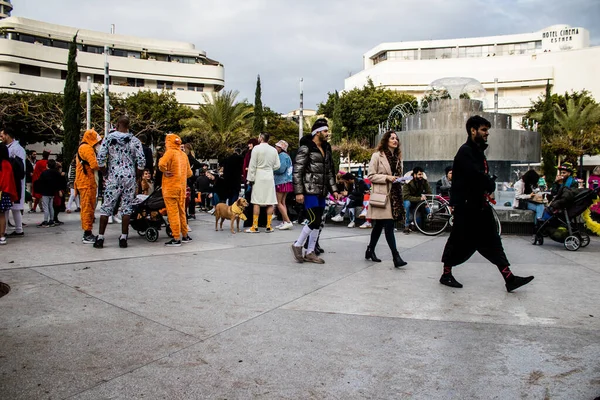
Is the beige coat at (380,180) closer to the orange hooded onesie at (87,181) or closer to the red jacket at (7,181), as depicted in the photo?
the orange hooded onesie at (87,181)

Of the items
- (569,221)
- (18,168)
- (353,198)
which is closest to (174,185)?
(18,168)

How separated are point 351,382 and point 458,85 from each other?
62.1 ft

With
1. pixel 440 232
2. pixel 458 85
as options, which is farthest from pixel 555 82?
pixel 440 232

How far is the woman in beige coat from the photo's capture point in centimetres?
673

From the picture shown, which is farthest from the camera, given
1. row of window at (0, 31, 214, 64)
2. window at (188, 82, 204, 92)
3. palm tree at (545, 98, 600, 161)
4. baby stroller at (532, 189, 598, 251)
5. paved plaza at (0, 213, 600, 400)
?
window at (188, 82, 204, 92)

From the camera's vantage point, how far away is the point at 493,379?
117 inches

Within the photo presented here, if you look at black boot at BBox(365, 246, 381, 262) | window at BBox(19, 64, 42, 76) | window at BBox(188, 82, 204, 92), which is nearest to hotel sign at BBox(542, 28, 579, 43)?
window at BBox(188, 82, 204, 92)

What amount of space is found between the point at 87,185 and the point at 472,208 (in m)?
6.15

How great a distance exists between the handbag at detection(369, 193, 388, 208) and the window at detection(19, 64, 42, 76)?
6353 centimetres

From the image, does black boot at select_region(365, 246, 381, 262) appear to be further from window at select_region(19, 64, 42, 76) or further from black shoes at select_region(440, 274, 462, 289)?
window at select_region(19, 64, 42, 76)

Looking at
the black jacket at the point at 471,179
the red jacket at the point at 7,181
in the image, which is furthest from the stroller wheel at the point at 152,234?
the black jacket at the point at 471,179

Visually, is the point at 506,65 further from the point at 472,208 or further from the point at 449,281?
the point at 449,281

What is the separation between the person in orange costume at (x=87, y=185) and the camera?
8.23 meters

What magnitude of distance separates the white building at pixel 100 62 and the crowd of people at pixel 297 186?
2043 inches
